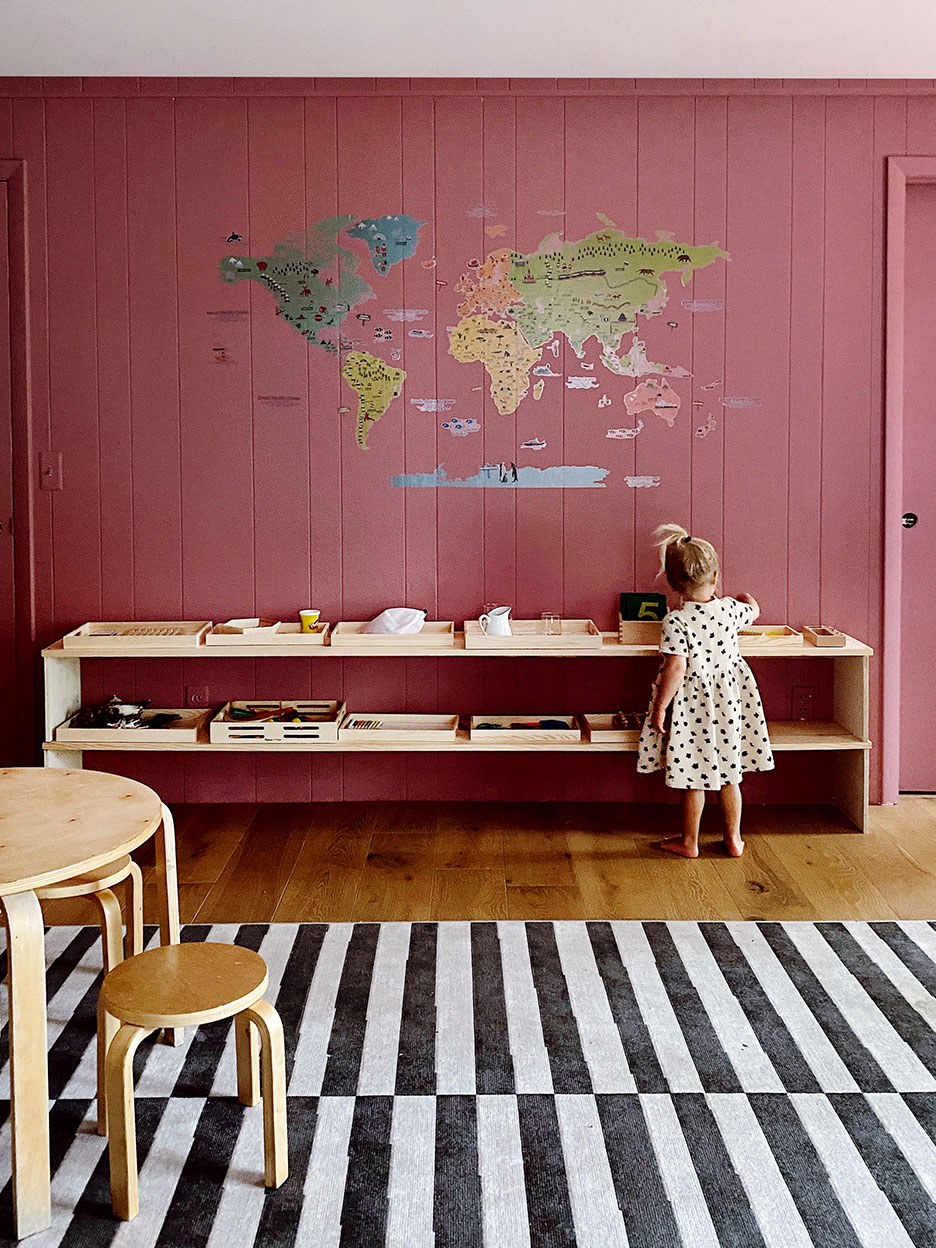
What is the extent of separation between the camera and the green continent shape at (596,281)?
3926 mm

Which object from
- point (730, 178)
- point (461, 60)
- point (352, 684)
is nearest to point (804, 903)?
point (352, 684)

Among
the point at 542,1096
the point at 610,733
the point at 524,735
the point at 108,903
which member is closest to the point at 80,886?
the point at 108,903

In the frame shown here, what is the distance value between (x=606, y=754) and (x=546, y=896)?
38.5 inches

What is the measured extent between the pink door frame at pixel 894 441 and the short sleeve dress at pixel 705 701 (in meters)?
0.77

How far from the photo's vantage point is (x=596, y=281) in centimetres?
393

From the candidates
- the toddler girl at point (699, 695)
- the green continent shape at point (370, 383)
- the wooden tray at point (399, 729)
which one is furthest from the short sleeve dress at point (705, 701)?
the green continent shape at point (370, 383)

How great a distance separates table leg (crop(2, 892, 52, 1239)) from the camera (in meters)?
1.78

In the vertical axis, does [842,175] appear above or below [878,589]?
above

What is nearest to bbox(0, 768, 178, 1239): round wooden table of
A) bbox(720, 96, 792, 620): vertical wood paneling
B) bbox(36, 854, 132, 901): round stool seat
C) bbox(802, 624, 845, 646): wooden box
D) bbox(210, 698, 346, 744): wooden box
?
bbox(36, 854, 132, 901): round stool seat

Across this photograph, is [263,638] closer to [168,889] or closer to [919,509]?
[168,889]

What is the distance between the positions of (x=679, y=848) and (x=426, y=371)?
1852 millimetres

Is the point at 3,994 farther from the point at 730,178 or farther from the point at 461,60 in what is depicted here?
the point at 730,178

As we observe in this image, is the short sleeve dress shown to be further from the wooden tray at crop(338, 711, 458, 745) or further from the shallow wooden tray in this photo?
the wooden tray at crop(338, 711, 458, 745)

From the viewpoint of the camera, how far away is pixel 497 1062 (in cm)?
235
